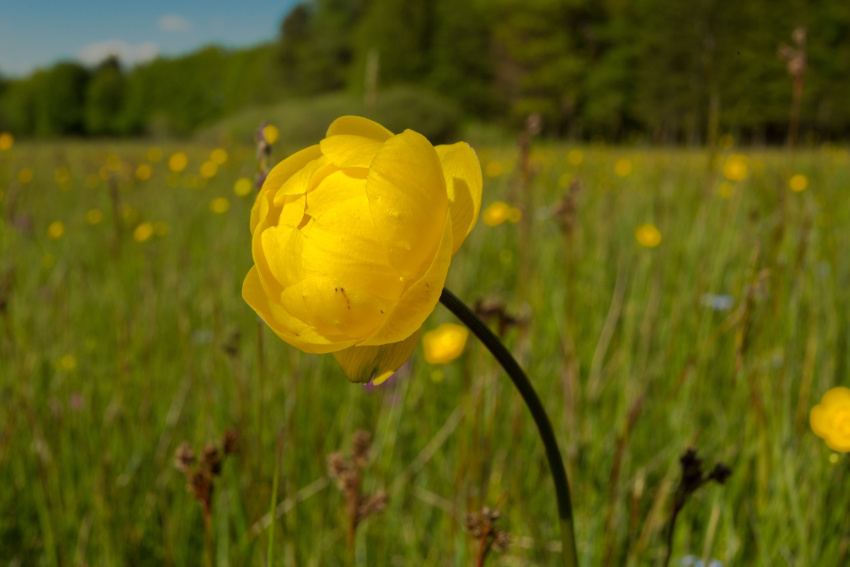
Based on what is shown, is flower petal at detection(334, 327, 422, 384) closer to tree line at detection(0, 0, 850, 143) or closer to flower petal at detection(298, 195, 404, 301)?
flower petal at detection(298, 195, 404, 301)

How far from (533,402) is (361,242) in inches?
5.2

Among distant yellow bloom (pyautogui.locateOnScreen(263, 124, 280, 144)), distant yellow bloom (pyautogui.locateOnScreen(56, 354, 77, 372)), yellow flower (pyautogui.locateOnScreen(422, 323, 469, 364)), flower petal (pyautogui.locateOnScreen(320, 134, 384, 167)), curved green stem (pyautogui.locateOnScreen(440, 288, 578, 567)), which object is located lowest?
distant yellow bloom (pyautogui.locateOnScreen(56, 354, 77, 372))

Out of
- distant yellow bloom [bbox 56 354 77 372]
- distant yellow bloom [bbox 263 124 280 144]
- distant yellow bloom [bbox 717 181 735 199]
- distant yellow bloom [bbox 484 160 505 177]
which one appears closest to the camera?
distant yellow bloom [bbox 263 124 280 144]

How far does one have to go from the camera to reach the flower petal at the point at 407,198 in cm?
32

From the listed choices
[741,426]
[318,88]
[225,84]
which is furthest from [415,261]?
[225,84]

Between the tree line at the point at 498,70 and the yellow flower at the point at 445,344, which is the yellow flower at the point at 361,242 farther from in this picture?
the tree line at the point at 498,70

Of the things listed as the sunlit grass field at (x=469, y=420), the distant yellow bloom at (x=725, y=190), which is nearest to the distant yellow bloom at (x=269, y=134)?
the sunlit grass field at (x=469, y=420)

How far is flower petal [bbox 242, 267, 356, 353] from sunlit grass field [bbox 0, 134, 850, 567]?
11 centimetres

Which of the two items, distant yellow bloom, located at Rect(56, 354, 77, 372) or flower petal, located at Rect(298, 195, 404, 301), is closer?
flower petal, located at Rect(298, 195, 404, 301)

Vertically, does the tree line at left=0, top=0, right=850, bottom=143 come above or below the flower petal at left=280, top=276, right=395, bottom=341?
above

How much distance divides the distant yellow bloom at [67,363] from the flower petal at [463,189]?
1046 mm

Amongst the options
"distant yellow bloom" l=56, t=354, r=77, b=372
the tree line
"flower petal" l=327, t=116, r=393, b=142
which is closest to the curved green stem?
"flower petal" l=327, t=116, r=393, b=142

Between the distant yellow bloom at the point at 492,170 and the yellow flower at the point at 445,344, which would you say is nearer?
the yellow flower at the point at 445,344

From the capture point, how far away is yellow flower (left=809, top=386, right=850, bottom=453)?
0.55 metres
